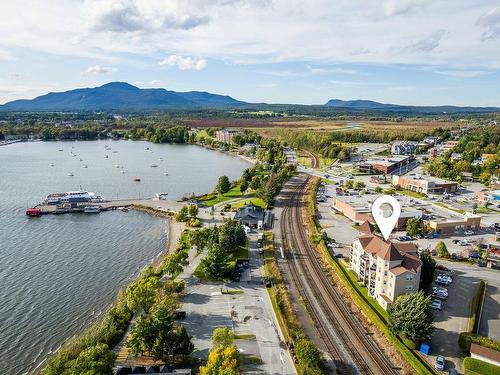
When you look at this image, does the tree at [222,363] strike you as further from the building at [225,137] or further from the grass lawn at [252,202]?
the building at [225,137]

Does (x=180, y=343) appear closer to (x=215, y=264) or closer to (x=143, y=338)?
(x=143, y=338)

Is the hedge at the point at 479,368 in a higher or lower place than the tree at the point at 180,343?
lower

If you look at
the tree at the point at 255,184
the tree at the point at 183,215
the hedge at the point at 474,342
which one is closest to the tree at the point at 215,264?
the tree at the point at 183,215

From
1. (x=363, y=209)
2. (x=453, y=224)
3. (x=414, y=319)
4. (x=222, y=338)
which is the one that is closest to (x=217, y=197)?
(x=363, y=209)

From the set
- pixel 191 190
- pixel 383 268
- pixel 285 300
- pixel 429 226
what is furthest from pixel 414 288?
pixel 191 190

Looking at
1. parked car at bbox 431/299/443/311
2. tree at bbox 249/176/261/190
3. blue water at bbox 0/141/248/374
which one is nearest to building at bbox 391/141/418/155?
blue water at bbox 0/141/248/374

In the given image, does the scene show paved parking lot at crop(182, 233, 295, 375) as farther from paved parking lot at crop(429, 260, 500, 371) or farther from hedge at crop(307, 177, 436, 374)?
paved parking lot at crop(429, 260, 500, 371)

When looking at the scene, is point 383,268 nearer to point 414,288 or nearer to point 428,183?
point 414,288
